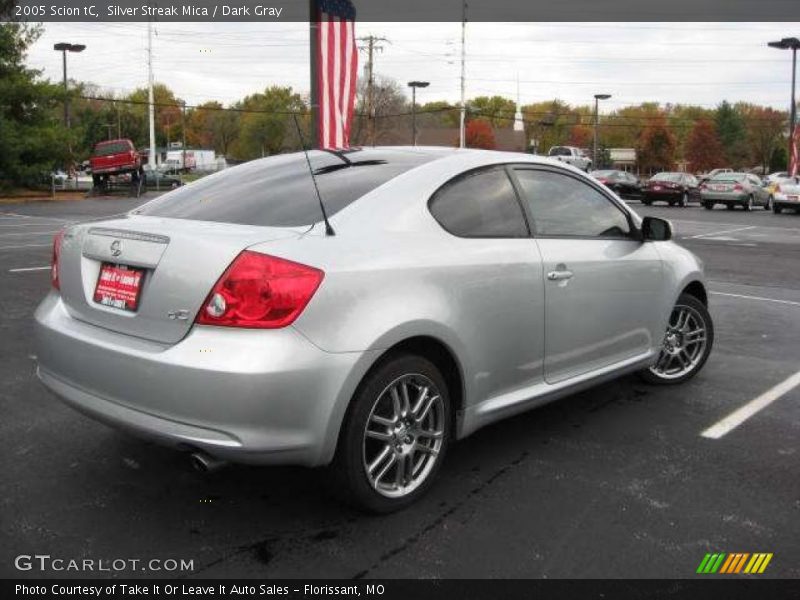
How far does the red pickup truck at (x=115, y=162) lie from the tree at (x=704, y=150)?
257 ft

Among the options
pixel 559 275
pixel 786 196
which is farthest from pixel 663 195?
pixel 559 275

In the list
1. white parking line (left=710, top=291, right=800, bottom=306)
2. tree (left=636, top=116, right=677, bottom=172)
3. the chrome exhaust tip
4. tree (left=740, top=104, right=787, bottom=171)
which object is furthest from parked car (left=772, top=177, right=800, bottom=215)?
tree (left=740, top=104, right=787, bottom=171)

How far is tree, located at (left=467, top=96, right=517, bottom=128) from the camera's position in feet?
369

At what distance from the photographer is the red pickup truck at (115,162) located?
36.8 meters

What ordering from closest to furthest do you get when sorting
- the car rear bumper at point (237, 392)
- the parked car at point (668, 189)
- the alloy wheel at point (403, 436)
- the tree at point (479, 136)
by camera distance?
1. the car rear bumper at point (237, 392)
2. the alloy wheel at point (403, 436)
3. the parked car at point (668, 189)
4. the tree at point (479, 136)

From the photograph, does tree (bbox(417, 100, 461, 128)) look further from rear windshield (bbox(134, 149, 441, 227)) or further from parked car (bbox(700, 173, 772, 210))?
rear windshield (bbox(134, 149, 441, 227))

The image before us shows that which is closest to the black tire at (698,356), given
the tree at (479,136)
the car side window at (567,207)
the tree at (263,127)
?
the car side window at (567,207)

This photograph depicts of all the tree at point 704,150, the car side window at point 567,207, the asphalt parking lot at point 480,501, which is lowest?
the asphalt parking lot at point 480,501

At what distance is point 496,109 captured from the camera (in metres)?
113

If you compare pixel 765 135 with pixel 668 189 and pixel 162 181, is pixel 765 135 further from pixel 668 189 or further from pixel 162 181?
pixel 162 181

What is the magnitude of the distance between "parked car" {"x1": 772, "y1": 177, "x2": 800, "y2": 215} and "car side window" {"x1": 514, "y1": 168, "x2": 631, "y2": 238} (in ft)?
85.1

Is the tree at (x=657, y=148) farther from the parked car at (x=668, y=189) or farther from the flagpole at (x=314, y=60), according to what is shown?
the flagpole at (x=314, y=60)

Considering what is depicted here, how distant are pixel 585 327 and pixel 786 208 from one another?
1082 inches

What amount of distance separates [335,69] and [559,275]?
17.9 feet
